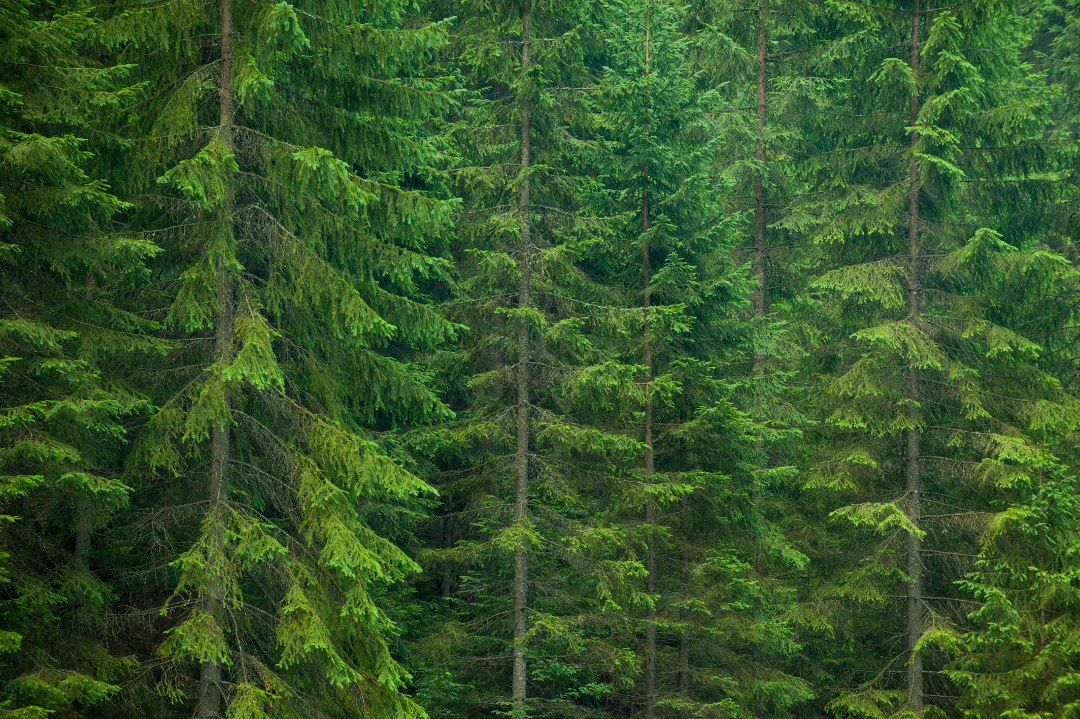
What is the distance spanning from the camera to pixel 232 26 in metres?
9.63

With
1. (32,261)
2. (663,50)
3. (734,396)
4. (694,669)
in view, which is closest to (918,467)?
(734,396)

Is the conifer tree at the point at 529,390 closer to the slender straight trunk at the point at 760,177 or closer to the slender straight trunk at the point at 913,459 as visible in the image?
the slender straight trunk at the point at 913,459

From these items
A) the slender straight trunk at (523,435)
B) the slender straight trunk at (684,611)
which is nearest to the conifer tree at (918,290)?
the slender straight trunk at (684,611)

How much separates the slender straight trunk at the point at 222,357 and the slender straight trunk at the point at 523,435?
16.7ft

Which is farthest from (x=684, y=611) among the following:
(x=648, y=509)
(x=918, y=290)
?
(x=918, y=290)

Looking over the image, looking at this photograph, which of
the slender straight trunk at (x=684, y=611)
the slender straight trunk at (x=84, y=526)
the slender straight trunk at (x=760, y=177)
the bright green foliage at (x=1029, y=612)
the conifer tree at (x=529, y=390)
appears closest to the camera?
the slender straight trunk at (x=84, y=526)

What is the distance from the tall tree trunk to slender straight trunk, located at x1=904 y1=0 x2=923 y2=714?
4.32 m

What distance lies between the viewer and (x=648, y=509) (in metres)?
15.0

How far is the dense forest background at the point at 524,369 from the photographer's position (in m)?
9.16

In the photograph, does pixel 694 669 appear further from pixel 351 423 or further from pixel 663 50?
pixel 663 50

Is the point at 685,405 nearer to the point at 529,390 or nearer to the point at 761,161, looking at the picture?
the point at 529,390

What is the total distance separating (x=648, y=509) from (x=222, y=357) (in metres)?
8.40

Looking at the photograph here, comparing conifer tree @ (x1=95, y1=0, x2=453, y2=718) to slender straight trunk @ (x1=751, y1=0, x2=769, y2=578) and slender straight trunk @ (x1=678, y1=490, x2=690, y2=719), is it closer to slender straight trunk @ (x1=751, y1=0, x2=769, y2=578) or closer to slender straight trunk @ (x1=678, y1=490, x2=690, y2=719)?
slender straight trunk @ (x1=678, y1=490, x2=690, y2=719)

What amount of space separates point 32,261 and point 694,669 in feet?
39.7
